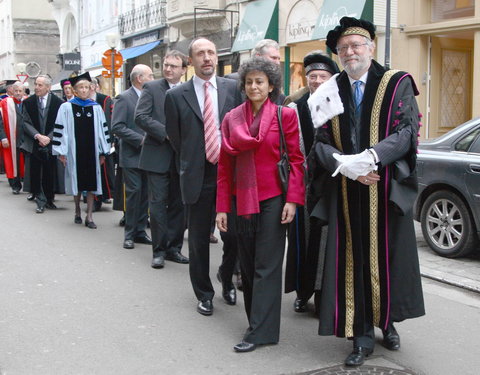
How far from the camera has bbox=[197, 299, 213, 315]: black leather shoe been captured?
529cm

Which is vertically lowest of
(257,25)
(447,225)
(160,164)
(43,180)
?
(447,225)

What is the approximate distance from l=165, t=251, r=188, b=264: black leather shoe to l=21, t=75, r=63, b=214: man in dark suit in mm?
4270

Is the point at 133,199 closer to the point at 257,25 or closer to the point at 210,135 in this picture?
the point at 210,135

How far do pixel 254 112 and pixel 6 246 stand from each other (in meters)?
4.54

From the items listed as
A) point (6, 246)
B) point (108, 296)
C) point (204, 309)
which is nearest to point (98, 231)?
point (6, 246)

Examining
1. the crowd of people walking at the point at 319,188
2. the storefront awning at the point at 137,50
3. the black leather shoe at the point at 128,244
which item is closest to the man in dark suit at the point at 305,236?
the crowd of people walking at the point at 319,188

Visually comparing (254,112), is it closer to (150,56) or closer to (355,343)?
(355,343)

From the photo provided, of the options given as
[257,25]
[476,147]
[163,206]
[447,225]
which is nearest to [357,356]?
[163,206]

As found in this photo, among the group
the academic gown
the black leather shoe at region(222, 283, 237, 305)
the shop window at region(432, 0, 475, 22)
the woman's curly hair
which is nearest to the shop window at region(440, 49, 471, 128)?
the shop window at region(432, 0, 475, 22)

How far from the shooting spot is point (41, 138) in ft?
35.5

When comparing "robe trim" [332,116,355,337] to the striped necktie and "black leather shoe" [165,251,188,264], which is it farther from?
"black leather shoe" [165,251,188,264]

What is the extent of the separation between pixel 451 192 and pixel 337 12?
887cm

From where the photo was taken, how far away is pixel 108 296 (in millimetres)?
5793

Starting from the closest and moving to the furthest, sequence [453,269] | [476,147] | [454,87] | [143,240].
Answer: [453,269] < [476,147] < [143,240] < [454,87]
